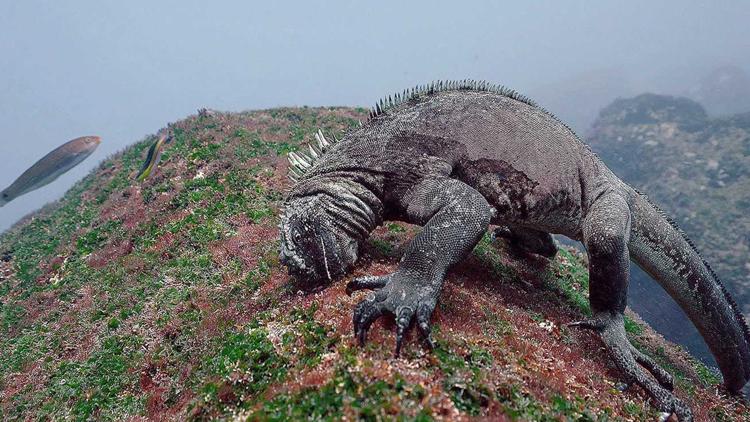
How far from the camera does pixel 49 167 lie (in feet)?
30.1

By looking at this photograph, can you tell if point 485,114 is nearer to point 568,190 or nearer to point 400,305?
point 568,190

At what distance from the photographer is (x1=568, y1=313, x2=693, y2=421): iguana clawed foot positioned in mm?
4316

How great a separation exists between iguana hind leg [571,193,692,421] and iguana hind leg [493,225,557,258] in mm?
2205

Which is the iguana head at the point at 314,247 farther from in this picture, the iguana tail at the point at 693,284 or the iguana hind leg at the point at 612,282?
the iguana tail at the point at 693,284

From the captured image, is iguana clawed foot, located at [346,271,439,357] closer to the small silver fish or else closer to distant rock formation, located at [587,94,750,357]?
the small silver fish

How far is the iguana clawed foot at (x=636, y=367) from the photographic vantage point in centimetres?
432

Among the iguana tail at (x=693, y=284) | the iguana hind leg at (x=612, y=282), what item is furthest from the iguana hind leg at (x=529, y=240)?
the iguana hind leg at (x=612, y=282)

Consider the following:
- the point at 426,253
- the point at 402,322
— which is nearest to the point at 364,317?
the point at 402,322

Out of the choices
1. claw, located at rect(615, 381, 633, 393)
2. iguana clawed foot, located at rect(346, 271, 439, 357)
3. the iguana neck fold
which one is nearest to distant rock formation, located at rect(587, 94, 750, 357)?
claw, located at rect(615, 381, 633, 393)

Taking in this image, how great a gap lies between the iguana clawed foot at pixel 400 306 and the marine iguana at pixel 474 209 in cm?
1

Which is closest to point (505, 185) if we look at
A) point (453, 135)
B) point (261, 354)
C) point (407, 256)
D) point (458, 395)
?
point (453, 135)

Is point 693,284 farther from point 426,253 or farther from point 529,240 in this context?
point 426,253

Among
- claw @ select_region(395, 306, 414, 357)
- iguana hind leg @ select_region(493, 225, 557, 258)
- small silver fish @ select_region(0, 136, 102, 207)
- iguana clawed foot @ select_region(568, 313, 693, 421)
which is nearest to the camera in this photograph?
claw @ select_region(395, 306, 414, 357)

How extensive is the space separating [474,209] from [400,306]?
149 centimetres
